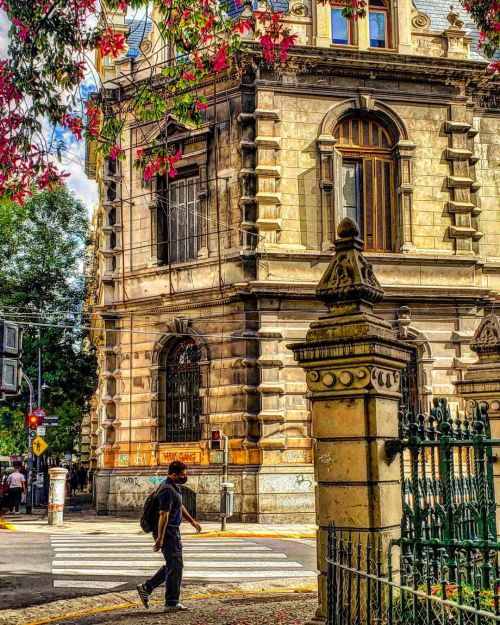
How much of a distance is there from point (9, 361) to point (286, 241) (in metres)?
13.2

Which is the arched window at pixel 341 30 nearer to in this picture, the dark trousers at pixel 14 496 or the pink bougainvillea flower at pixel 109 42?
the pink bougainvillea flower at pixel 109 42

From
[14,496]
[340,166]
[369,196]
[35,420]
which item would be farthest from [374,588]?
[14,496]

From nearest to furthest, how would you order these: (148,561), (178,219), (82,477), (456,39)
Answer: (148,561), (456,39), (178,219), (82,477)

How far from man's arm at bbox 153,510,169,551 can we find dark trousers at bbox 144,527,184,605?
0.30 ft

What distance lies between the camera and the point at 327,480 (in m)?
7.90

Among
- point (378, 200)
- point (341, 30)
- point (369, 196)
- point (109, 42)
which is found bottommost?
point (109, 42)

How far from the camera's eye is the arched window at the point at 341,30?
78.6ft

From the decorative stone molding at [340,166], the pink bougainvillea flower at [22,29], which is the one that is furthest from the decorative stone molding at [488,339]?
the decorative stone molding at [340,166]

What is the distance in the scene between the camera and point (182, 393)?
78.5 ft

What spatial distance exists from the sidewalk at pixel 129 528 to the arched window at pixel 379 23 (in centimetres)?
1306

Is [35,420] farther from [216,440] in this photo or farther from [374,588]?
[374,588]

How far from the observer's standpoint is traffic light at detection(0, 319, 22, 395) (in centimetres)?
1037

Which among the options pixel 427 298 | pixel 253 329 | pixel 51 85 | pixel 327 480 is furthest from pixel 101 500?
pixel 327 480

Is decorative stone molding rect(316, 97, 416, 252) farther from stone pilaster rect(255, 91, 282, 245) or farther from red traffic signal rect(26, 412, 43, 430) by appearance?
red traffic signal rect(26, 412, 43, 430)
